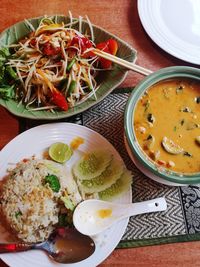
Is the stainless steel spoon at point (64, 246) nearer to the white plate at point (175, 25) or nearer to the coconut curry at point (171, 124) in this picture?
the coconut curry at point (171, 124)

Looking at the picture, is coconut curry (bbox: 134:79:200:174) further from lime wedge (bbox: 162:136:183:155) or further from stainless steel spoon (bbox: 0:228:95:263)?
stainless steel spoon (bbox: 0:228:95:263)

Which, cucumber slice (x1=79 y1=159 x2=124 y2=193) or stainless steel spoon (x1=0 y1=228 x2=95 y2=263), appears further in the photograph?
cucumber slice (x1=79 y1=159 x2=124 y2=193)

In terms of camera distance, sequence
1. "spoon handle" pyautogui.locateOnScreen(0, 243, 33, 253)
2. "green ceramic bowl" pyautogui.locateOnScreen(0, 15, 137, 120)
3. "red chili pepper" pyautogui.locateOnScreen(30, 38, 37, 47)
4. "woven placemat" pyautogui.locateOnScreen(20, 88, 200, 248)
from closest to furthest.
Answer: "spoon handle" pyautogui.locateOnScreen(0, 243, 33, 253), "woven placemat" pyautogui.locateOnScreen(20, 88, 200, 248), "green ceramic bowl" pyautogui.locateOnScreen(0, 15, 137, 120), "red chili pepper" pyautogui.locateOnScreen(30, 38, 37, 47)

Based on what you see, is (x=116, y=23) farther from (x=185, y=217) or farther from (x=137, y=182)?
(x=185, y=217)

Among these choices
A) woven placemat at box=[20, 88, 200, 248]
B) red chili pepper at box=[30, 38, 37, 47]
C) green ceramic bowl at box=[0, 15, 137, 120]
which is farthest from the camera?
red chili pepper at box=[30, 38, 37, 47]

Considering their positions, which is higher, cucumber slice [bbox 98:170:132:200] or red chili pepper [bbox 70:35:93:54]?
red chili pepper [bbox 70:35:93:54]

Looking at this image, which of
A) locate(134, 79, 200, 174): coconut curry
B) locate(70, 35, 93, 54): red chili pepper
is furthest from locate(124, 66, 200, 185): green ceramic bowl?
locate(70, 35, 93, 54): red chili pepper

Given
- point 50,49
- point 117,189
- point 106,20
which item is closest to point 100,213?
point 117,189

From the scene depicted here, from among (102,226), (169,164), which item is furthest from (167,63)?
Result: (102,226)
